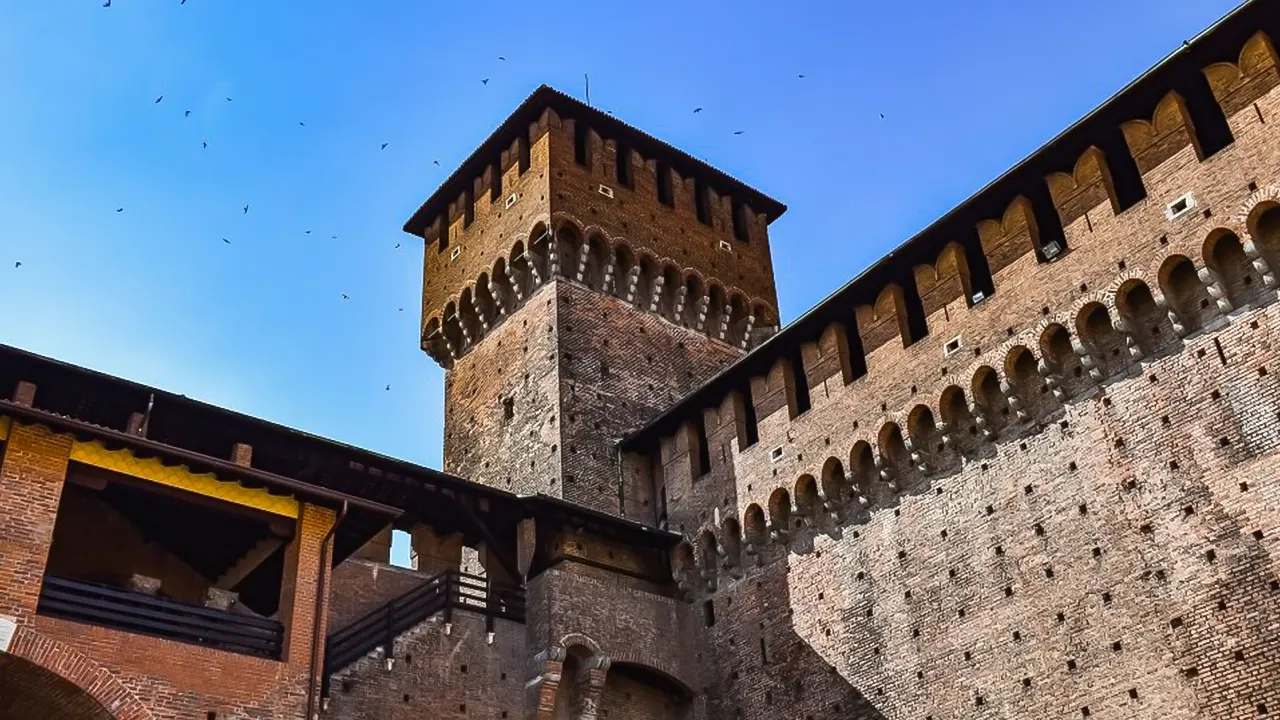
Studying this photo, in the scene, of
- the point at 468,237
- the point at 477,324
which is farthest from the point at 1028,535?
the point at 468,237

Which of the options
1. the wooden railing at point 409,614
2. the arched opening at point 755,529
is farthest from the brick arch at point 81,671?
the arched opening at point 755,529

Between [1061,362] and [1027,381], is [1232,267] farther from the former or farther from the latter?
[1027,381]

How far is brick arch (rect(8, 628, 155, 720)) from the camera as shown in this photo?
9.33 metres

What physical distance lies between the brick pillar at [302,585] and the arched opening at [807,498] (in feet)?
20.1

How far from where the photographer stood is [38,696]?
9789 millimetres

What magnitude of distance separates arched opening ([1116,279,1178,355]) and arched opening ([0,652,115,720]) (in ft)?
33.7

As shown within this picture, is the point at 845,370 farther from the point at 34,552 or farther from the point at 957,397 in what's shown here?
the point at 34,552

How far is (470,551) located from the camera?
18859 millimetres

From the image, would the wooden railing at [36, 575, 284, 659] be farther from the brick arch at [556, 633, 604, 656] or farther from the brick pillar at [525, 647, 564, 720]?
the brick arch at [556, 633, 604, 656]

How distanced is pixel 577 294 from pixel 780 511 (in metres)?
6.18

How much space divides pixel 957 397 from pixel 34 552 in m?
9.63

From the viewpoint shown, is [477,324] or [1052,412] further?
[477,324]

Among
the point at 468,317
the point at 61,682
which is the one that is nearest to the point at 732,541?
the point at 468,317

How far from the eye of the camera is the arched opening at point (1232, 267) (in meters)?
11.2
